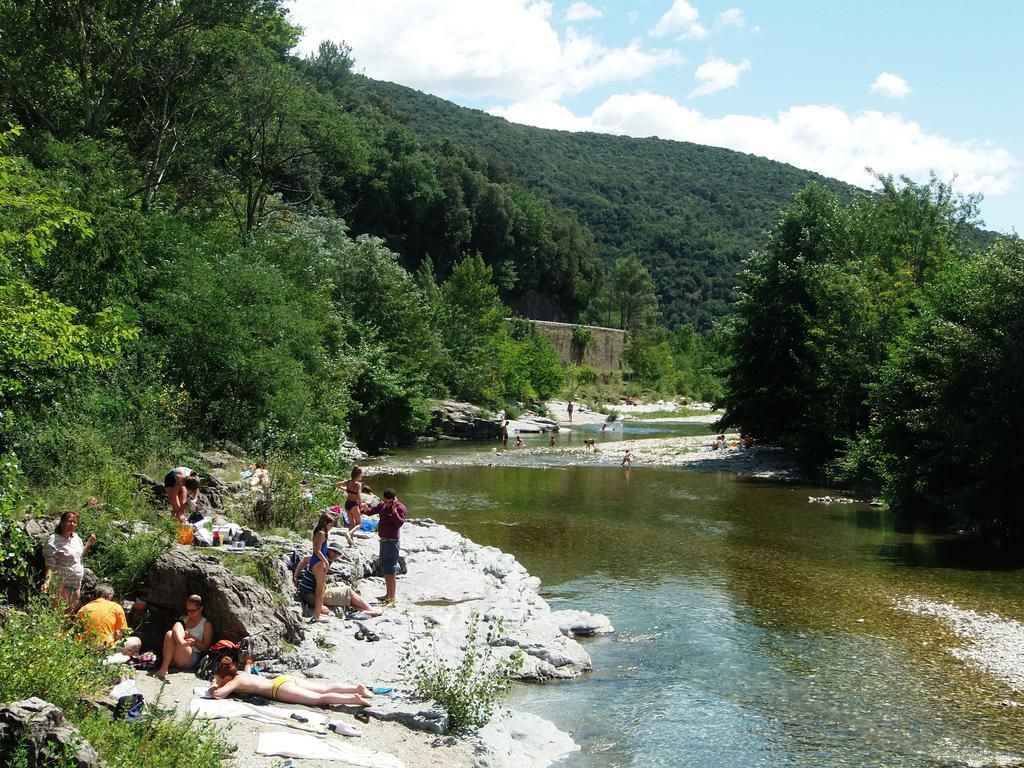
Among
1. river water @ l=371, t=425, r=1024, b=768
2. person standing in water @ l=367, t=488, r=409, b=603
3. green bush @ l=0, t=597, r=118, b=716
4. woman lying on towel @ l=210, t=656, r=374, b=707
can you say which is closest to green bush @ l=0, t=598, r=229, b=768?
green bush @ l=0, t=597, r=118, b=716

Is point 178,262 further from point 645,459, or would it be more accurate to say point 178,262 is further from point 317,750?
point 645,459

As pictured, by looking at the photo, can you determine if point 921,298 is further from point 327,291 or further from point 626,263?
point 626,263

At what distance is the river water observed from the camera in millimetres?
10461

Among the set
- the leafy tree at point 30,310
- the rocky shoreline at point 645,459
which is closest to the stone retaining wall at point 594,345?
the rocky shoreline at point 645,459

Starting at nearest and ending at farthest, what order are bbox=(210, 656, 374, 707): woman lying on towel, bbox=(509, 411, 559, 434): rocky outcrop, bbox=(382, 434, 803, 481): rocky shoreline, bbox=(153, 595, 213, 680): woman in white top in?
bbox=(210, 656, 374, 707): woman lying on towel
bbox=(153, 595, 213, 680): woman in white top
bbox=(382, 434, 803, 481): rocky shoreline
bbox=(509, 411, 559, 434): rocky outcrop

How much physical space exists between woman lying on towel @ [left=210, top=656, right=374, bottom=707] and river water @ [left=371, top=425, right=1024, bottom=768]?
2331 millimetres

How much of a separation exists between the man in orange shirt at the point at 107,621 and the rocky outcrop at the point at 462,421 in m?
37.6

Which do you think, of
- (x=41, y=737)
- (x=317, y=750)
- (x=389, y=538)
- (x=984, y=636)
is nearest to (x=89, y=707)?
(x=41, y=737)

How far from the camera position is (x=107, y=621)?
986cm

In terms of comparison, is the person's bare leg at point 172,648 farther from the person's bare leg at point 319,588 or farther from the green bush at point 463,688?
the person's bare leg at point 319,588

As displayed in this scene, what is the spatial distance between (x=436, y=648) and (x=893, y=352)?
72.2ft

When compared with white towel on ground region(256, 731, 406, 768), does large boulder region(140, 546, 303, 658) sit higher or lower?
higher

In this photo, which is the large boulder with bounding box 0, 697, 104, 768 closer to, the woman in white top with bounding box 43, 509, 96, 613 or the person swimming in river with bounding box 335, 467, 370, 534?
the woman in white top with bounding box 43, 509, 96, 613

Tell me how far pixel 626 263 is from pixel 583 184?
56030 mm
